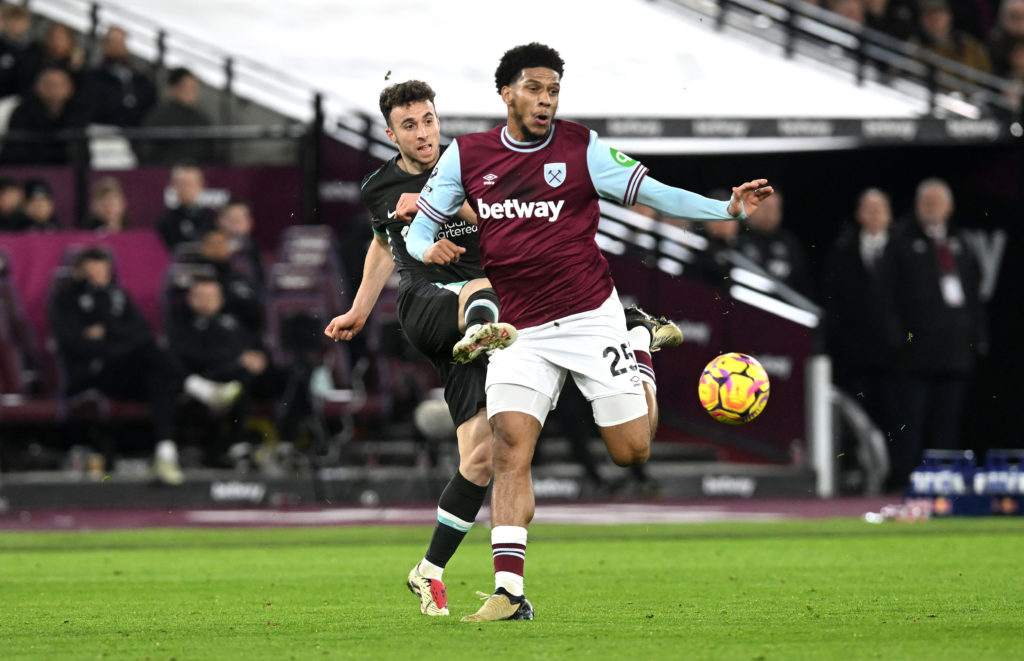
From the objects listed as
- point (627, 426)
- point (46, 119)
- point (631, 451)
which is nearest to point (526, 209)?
point (627, 426)

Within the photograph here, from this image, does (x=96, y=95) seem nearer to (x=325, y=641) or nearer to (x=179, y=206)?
(x=179, y=206)

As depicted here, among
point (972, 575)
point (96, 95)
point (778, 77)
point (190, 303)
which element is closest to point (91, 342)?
point (190, 303)

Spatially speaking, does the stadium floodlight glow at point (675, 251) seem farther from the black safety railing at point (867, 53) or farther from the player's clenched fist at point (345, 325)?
the player's clenched fist at point (345, 325)

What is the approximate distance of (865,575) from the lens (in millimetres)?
9859

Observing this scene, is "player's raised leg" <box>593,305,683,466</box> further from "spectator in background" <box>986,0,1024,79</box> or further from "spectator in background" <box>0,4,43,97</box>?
"spectator in background" <box>986,0,1024,79</box>

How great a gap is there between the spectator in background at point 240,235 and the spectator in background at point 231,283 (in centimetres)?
10

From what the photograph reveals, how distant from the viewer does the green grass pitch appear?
261 inches

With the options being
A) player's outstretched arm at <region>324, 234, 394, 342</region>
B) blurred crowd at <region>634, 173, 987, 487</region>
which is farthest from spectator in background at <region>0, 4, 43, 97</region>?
player's outstretched arm at <region>324, 234, 394, 342</region>

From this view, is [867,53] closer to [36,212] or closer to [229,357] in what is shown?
[229,357]

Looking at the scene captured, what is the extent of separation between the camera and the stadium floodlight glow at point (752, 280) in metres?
17.8

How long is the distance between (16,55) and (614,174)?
13462mm

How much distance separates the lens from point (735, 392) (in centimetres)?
837

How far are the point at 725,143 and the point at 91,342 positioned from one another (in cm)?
700

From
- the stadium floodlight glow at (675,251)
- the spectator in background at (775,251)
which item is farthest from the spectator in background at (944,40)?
the stadium floodlight glow at (675,251)
